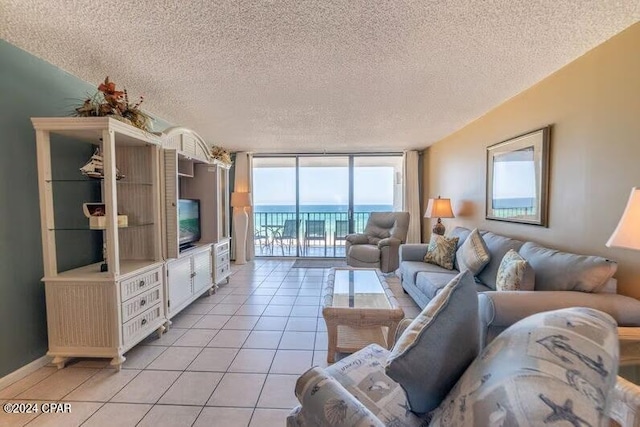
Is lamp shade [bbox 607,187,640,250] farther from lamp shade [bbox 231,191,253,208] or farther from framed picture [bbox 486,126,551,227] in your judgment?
lamp shade [bbox 231,191,253,208]

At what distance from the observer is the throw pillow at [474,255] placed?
2.66m

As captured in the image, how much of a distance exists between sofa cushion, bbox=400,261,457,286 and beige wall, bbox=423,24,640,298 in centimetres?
79

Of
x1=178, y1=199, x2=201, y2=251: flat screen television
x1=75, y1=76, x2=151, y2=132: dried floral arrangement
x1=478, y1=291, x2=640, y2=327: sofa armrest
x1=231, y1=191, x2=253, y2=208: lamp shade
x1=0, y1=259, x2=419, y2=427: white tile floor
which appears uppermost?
x1=75, y1=76, x2=151, y2=132: dried floral arrangement

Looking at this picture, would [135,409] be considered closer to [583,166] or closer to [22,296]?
[22,296]

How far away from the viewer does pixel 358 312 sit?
7.04ft

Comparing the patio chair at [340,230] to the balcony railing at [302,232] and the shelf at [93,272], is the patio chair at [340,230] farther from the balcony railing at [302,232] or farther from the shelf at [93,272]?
the shelf at [93,272]

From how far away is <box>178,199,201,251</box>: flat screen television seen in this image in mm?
3214

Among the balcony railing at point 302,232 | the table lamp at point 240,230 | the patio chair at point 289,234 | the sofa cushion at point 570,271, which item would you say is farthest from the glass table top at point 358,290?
the patio chair at point 289,234

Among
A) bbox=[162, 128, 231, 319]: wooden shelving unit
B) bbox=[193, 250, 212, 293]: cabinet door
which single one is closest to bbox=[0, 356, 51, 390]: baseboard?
bbox=[162, 128, 231, 319]: wooden shelving unit

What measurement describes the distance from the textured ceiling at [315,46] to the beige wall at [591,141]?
0.49 ft

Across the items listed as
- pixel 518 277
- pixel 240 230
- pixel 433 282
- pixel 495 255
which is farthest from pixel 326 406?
pixel 240 230

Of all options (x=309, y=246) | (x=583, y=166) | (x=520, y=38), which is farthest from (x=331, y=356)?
(x=309, y=246)

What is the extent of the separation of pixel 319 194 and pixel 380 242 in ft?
7.00

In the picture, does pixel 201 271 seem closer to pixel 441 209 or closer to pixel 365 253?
pixel 365 253
